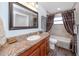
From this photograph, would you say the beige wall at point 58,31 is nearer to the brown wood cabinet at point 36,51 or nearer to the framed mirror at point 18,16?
the brown wood cabinet at point 36,51

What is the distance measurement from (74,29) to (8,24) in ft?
4.81

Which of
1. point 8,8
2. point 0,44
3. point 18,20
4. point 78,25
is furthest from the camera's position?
point 78,25

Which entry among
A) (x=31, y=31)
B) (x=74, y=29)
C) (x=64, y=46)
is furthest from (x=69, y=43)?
(x=31, y=31)

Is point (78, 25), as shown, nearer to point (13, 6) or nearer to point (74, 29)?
point (74, 29)

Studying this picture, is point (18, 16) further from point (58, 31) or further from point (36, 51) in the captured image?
point (58, 31)

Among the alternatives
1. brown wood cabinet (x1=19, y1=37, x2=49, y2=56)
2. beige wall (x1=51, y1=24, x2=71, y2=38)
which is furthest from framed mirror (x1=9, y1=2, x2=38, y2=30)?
beige wall (x1=51, y1=24, x2=71, y2=38)

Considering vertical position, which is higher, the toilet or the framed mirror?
the framed mirror

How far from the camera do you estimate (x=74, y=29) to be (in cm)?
185

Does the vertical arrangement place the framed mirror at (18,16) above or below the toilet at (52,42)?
above

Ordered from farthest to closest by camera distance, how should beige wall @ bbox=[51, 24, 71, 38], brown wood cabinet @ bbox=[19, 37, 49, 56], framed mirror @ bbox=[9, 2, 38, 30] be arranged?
beige wall @ bbox=[51, 24, 71, 38]
framed mirror @ bbox=[9, 2, 38, 30]
brown wood cabinet @ bbox=[19, 37, 49, 56]

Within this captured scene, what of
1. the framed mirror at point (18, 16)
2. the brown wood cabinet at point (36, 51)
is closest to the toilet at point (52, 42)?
the brown wood cabinet at point (36, 51)

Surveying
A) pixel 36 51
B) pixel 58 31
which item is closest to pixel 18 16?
pixel 36 51

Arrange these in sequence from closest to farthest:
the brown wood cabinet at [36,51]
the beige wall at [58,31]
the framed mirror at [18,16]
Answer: the brown wood cabinet at [36,51]
the framed mirror at [18,16]
the beige wall at [58,31]

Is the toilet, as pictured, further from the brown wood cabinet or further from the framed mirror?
the framed mirror
